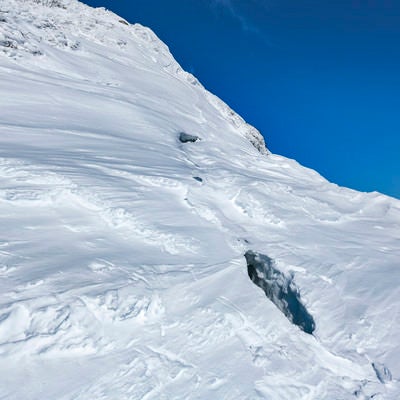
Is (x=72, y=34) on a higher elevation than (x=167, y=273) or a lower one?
higher

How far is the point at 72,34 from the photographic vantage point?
16844 mm

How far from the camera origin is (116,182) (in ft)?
17.9

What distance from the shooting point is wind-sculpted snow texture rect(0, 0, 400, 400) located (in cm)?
259

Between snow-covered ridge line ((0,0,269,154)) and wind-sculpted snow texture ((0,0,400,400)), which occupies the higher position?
snow-covered ridge line ((0,0,269,154))

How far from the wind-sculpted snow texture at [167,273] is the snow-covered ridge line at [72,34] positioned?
4185 mm

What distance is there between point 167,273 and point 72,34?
1732cm

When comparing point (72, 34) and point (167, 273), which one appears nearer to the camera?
point (167, 273)

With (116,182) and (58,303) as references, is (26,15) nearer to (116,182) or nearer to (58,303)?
(116,182)

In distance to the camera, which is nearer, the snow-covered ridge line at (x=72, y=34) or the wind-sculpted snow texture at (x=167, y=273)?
the wind-sculpted snow texture at (x=167, y=273)

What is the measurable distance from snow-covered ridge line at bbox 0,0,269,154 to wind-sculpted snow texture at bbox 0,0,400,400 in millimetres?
4185

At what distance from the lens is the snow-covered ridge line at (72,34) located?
11891 millimetres

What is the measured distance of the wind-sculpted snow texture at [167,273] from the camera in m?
2.59

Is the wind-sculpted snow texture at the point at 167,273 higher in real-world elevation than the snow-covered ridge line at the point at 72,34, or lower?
lower

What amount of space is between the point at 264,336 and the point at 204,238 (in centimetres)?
180
